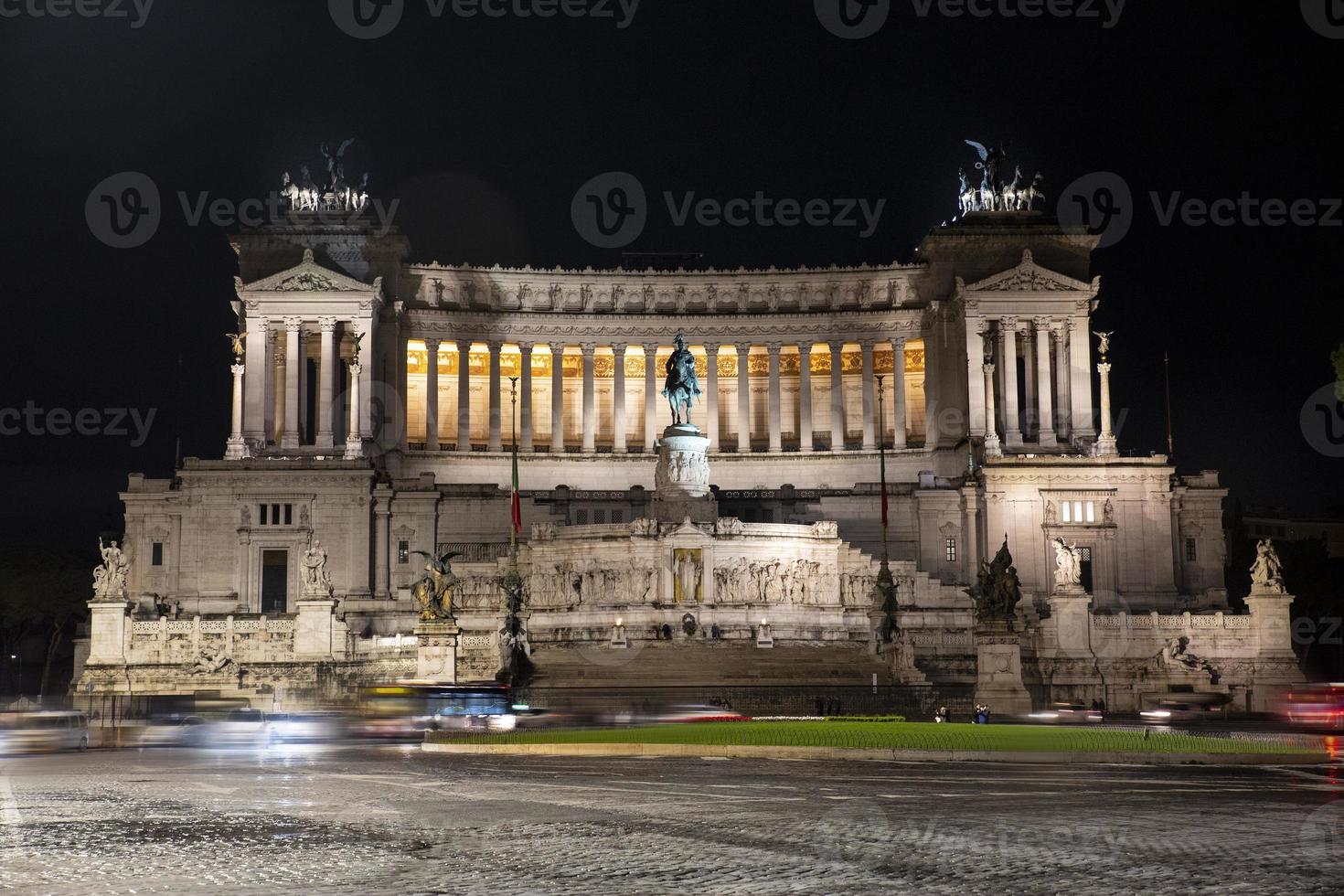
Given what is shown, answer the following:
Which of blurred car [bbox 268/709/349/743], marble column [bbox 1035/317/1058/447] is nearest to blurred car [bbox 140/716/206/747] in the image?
blurred car [bbox 268/709/349/743]

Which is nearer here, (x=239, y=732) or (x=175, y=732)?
(x=239, y=732)

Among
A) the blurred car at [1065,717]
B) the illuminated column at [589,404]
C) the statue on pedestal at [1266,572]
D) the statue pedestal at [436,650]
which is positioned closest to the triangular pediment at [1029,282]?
the illuminated column at [589,404]

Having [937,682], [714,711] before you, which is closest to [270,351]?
[937,682]

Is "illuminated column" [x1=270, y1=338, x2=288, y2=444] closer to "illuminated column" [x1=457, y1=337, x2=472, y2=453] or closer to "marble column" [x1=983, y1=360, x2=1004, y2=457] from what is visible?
"illuminated column" [x1=457, y1=337, x2=472, y2=453]

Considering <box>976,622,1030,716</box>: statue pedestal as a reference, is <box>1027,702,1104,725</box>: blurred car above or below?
below

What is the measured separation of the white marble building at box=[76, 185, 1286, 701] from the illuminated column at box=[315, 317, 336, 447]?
0.18m

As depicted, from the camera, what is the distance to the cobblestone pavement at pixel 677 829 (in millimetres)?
18516

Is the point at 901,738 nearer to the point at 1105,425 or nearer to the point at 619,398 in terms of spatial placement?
the point at 1105,425

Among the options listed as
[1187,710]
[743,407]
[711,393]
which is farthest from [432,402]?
[1187,710]

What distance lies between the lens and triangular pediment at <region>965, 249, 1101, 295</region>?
10294cm

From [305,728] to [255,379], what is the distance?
55988mm

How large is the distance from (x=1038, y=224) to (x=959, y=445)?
1583 centimetres

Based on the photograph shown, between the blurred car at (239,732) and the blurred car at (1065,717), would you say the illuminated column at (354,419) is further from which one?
the blurred car at (1065,717)

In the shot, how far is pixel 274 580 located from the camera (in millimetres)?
92250
